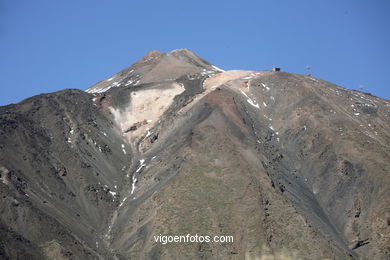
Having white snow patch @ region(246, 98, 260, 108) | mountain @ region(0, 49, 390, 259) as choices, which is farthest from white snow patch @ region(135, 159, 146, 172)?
white snow patch @ region(246, 98, 260, 108)

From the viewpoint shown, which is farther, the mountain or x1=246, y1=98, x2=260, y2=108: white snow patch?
x1=246, y1=98, x2=260, y2=108: white snow patch

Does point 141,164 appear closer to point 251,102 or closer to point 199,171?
point 199,171

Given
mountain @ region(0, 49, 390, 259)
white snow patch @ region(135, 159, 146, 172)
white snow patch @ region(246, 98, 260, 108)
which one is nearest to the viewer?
mountain @ region(0, 49, 390, 259)

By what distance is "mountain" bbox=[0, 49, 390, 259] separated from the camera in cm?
11738

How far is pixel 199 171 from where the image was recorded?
134 metres

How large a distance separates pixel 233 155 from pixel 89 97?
196 ft

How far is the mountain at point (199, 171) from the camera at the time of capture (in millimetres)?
117375

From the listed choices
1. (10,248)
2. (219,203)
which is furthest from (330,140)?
(10,248)

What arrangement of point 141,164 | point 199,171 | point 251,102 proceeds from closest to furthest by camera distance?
point 199,171, point 141,164, point 251,102

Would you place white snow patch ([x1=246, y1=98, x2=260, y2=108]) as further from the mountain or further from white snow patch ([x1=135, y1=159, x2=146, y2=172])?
white snow patch ([x1=135, y1=159, x2=146, y2=172])

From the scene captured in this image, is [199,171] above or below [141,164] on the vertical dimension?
below

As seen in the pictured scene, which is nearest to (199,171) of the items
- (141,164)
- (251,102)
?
(141,164)

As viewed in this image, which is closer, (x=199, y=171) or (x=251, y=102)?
(x=199, y=171)

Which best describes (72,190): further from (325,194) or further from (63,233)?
(325,194)
